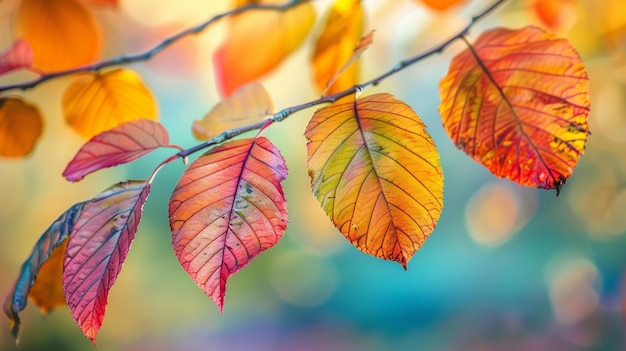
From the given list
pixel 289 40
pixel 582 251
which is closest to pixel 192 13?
pixel 289 40

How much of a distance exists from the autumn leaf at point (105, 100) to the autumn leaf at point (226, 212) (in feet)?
0.59

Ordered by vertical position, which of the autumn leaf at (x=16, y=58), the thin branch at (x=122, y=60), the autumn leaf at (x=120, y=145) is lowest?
the autumn leaf at (x=120, y=145)

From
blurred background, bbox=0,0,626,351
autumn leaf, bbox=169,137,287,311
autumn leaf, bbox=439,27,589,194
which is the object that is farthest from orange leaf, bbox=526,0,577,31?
blurred background, bbox=0,0,626,351

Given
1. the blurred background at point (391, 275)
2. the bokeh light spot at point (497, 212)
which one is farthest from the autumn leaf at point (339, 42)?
the bokeh light spot at point (497, 212)

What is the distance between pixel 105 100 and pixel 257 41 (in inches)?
5.0

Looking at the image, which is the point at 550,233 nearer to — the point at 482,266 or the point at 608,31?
the point at 482,266

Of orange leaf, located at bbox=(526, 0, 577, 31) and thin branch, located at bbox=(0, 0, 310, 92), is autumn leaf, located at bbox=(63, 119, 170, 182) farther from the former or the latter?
orange leaf, located at bbox=(526, 0, 577, 31)

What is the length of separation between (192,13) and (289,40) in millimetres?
723

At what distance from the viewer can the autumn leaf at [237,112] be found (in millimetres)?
272

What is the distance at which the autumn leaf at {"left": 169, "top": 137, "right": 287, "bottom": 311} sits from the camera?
0.65 ft

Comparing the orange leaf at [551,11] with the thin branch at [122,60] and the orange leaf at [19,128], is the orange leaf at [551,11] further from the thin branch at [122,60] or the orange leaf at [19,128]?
the orange leaf at [19,128]

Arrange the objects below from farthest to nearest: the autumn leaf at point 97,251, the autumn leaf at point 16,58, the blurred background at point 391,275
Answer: the blurred background at point 391,275 → the autumn leaf at point 16,58 → the autumn leaf at point 97,251

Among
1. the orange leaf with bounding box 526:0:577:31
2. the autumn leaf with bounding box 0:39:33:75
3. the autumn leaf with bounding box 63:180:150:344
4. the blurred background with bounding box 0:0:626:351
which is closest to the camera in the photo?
the autumn leaf with bounding box 63:180:150:344

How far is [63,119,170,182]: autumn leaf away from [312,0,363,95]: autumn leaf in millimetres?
138
